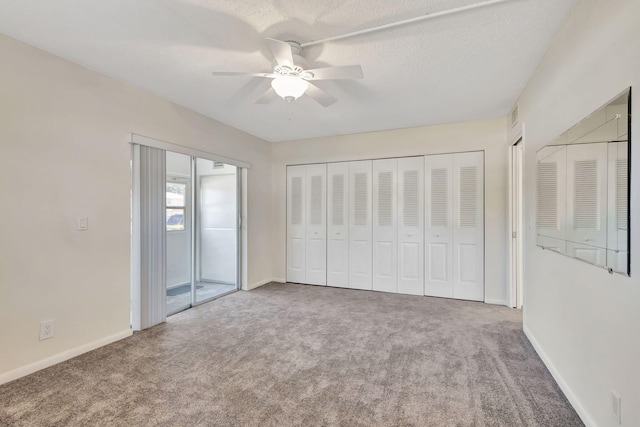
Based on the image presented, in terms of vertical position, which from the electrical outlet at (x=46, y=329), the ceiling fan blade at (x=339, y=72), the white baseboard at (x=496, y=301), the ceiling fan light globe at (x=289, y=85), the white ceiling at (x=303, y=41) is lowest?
the white baseboard at (x=496, y=301)

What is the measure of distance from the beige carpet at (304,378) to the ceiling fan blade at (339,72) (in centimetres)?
219

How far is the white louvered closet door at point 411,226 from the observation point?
4434 millimetres

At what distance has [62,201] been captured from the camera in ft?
8.24

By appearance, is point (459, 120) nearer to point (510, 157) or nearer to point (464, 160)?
point (464, 160)

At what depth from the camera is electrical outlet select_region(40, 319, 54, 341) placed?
93.2 inches

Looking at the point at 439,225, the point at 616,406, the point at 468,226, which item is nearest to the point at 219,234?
the point at 439,225

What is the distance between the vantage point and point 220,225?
4.79 m

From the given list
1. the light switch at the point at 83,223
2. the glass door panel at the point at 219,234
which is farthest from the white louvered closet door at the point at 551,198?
the glass door panel at the point at 219,234

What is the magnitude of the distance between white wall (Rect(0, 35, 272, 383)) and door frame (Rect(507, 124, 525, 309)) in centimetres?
427

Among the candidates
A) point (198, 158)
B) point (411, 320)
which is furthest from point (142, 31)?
point (411, 320)

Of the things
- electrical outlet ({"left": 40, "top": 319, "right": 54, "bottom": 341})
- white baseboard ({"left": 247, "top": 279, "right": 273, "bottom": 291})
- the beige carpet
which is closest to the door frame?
the beige carpet

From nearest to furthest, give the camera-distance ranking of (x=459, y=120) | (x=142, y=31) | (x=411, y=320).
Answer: (x=142, y=31), (x=411, y=320), (x=459, y=120)

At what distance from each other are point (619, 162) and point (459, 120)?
2.97 metres

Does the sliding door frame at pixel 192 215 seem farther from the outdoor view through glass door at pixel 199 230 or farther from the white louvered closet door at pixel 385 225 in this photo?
the white louvered closet door at pixel 385 225
